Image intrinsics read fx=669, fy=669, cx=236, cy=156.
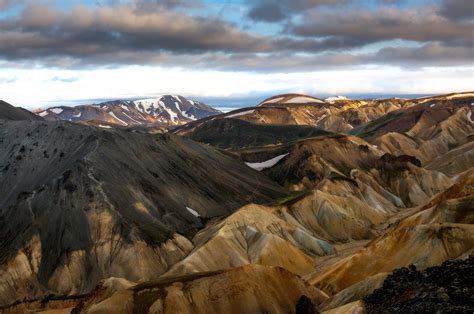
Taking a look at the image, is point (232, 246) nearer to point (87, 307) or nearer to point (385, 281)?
point (87, 307)

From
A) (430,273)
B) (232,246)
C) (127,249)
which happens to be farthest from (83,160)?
(430,273)

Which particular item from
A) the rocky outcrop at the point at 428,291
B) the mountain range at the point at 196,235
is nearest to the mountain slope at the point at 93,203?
the mountain range at the point at 196,235

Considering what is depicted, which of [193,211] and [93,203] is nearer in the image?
[93,203]

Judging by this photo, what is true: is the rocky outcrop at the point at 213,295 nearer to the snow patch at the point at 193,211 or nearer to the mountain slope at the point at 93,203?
the mountain slope at the point at 93,203

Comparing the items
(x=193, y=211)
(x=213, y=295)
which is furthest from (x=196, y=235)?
(x=213, y=295)

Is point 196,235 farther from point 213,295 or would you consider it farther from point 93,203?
point 213,295
